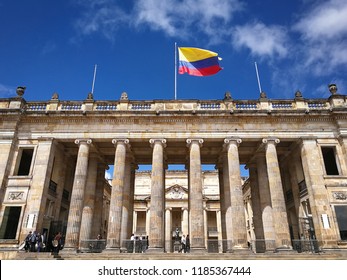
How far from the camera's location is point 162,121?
2200 centimetres

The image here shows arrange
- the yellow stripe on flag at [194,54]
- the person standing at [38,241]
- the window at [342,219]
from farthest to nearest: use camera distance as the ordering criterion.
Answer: the yellow stripe on flag at [194,54] → the window at [342,219] → the person standing at [38,241]

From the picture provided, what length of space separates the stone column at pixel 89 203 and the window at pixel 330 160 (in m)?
18.8

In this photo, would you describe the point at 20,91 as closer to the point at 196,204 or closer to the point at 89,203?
the point at 89,203

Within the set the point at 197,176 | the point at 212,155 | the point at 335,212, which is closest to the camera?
the point at 335,212

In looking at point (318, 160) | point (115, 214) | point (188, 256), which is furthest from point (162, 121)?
point (318, 160)

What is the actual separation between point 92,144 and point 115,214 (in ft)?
19.2

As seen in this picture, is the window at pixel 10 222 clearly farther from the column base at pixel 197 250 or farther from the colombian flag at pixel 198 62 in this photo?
the colombian flag at pixel 198 62

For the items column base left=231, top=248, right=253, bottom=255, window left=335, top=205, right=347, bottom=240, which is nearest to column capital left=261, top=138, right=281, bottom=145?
window left=335, top=205, right=347, bottom=240

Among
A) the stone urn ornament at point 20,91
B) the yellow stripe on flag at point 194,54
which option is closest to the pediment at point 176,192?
the yellow stripe on flag at point 194,54

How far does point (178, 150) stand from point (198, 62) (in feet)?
25.5

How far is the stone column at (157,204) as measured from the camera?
18688 millimetres
